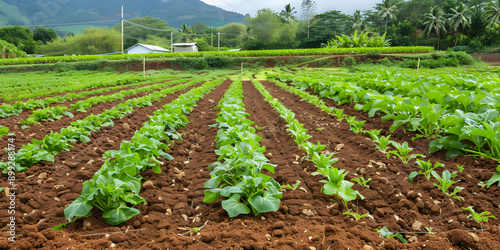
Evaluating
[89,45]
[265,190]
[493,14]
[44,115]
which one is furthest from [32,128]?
[89,45]

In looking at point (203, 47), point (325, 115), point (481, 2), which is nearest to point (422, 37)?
point (481, 2)

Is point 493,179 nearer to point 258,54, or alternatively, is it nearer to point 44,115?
point 44,115

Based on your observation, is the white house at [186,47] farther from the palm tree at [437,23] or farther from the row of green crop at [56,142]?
the row of green crop at [56,142]

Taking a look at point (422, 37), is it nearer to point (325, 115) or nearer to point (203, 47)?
point (203, 47)

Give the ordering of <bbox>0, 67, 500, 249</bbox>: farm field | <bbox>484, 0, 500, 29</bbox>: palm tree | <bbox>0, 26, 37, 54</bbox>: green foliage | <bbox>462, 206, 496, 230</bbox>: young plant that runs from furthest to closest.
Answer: <bbox>0, 26, 37, 54</bbox>: green foliage
<bbox>484, 0, 500, 29</bbox>: palm tree
<bbox>462, 206, 496, 230</bbox>: young plant
<bbox>0, 67, 500, 249</bbox>: farm field

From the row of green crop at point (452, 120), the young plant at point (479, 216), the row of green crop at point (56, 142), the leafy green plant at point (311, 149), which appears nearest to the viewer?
the young plant at point (479, 216)

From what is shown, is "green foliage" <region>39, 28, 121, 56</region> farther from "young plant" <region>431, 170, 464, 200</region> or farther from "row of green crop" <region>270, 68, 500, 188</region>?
"young plant" <region>431, 170, 464, 200</region>

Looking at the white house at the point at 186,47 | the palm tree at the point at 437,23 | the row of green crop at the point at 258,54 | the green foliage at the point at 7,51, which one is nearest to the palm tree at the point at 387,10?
the palm tree at the point at 437,23

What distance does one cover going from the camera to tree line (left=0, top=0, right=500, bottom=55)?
43812mm

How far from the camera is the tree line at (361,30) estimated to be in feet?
144

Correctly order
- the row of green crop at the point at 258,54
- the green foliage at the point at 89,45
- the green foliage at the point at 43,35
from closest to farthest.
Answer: the row of green crop at the point at 258,54
the green foliage at the point at 89,45
the green foliage at the point at 43,35

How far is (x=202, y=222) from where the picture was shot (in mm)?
2238

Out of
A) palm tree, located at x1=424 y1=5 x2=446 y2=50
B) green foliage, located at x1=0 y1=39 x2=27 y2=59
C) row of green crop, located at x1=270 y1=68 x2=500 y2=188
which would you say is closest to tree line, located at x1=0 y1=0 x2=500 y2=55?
palm tree, located at x1=424 y1=5 x2=446 y2=50

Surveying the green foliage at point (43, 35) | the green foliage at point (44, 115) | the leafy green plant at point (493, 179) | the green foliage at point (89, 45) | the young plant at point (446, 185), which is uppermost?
the green foliage at point (43, 35)
